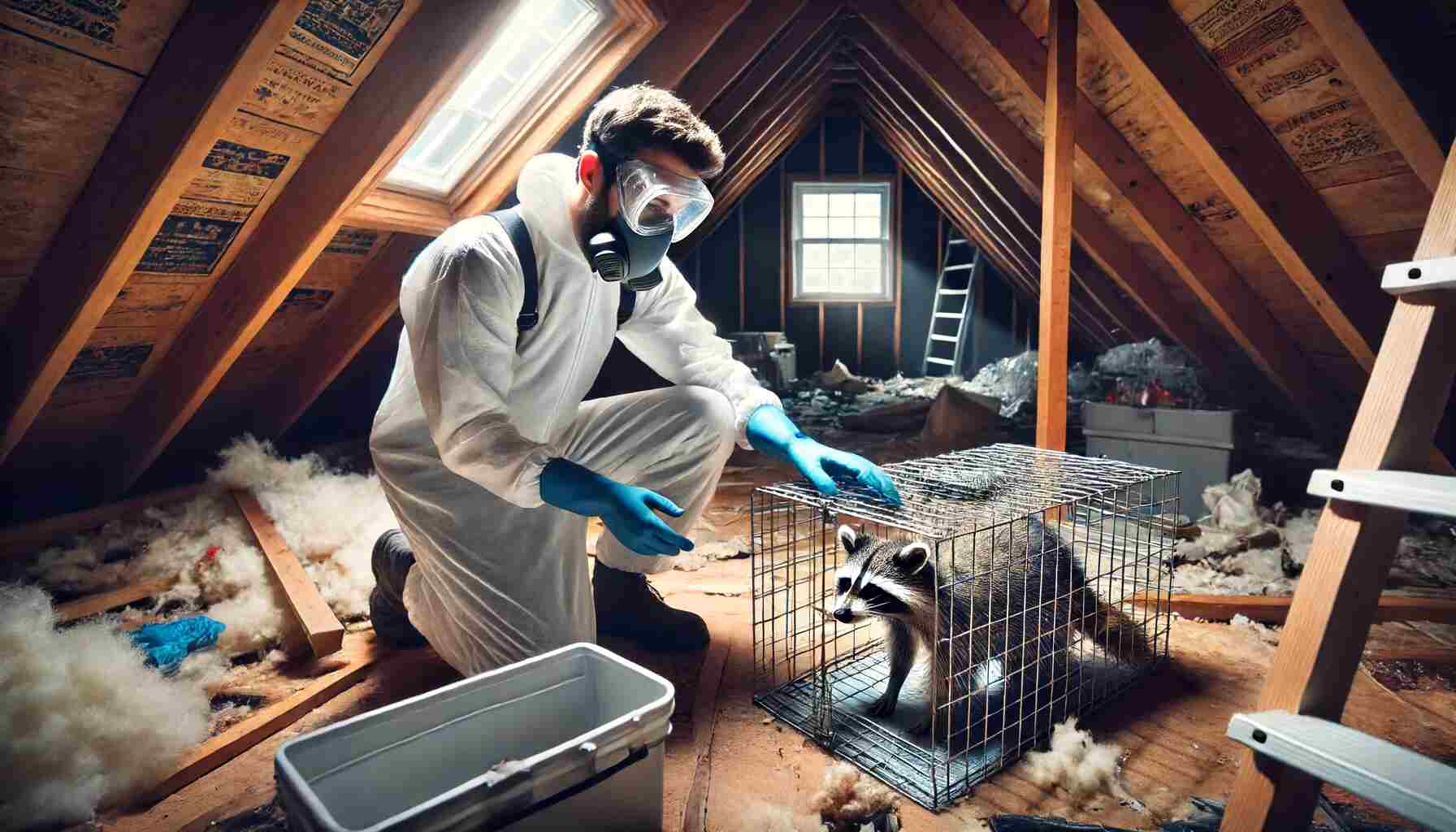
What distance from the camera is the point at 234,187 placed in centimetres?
181

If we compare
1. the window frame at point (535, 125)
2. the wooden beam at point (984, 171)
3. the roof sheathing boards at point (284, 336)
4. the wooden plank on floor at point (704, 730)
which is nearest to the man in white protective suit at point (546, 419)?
the wooden plank on floor at point (704, 730)

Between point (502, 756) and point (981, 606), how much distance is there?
953mm

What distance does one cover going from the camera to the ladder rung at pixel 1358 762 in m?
0.67

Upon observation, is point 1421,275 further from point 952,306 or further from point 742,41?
point 952,306

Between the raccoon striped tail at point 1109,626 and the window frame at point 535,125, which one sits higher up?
the window frame at point 535,125

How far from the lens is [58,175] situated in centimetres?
152

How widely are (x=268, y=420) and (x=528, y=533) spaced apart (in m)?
2.36

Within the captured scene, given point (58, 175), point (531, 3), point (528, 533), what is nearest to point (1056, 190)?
point (531, 3)

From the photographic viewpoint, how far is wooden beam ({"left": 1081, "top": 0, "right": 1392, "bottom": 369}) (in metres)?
1.98

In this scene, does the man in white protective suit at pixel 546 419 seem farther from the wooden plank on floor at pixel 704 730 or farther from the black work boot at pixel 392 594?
the wooden plank on floor at pixel 704 730

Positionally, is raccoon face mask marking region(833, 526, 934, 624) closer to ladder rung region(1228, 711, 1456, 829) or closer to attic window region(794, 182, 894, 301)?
ladder rung region(1228, 711, 1456, 829)

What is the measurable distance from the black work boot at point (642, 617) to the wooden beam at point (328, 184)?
1.22 m

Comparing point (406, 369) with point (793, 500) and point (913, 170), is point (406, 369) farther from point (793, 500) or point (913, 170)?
point (913, 170)

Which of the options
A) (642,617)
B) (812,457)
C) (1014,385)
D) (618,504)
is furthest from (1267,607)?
(1014,385)
